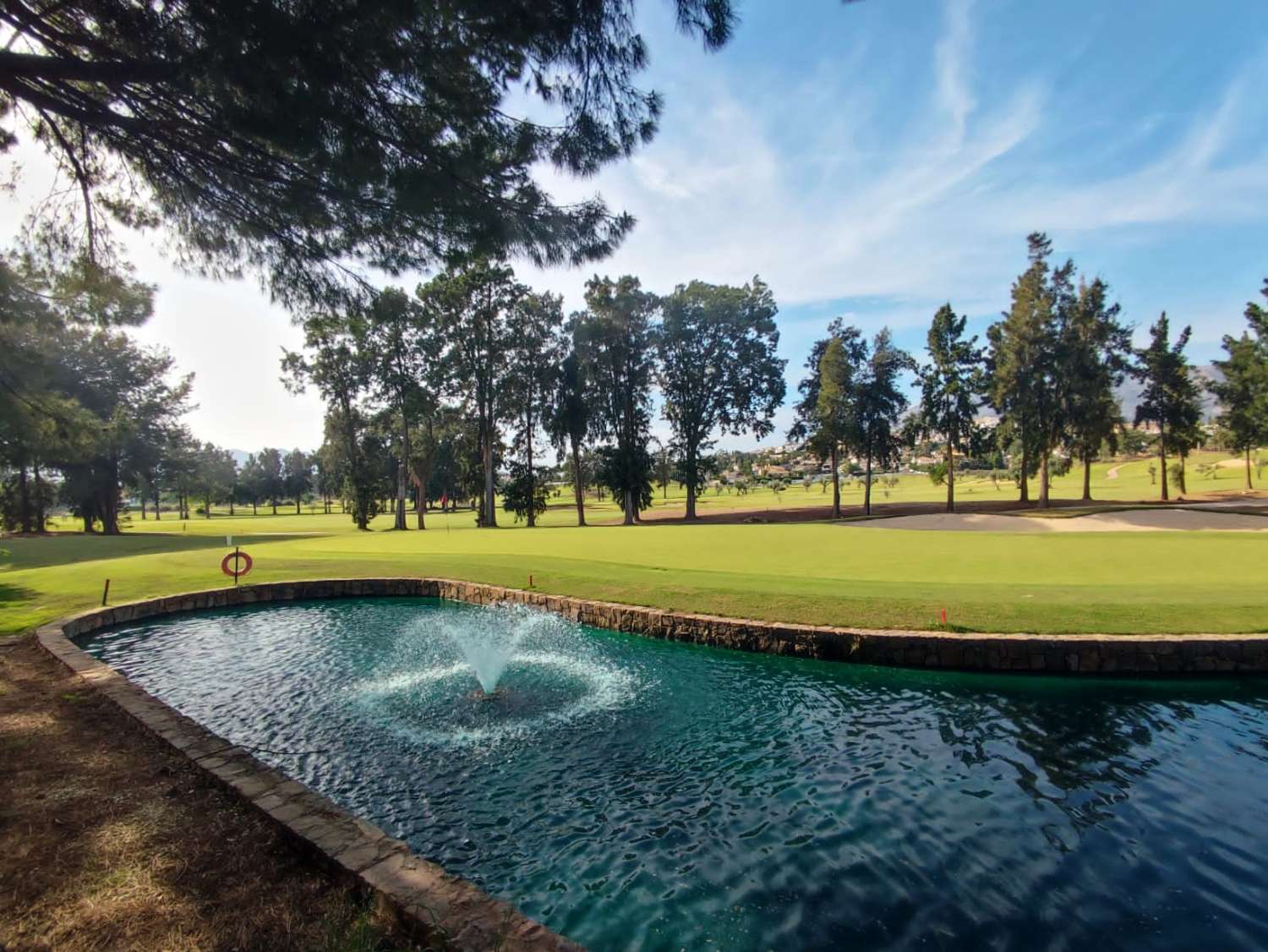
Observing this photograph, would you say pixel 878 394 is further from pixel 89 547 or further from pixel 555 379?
pixel 89 547

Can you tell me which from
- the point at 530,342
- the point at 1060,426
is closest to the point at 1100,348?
the point at 1060,426

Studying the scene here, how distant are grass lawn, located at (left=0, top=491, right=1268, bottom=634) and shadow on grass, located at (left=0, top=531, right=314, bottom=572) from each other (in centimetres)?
23

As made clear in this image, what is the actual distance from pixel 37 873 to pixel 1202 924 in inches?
284

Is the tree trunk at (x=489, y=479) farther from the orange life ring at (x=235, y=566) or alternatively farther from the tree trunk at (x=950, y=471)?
the tree trunk at (x=950, y=471)

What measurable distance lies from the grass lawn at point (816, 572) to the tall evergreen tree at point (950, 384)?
16.9 meters

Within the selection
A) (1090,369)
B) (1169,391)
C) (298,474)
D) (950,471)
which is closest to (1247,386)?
(1169,391)

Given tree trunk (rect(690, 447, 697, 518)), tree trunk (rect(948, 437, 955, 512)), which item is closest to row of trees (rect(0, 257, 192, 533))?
tree trunk (rect(690, 447, 697, 518))

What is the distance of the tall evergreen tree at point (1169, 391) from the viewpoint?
1459 inches

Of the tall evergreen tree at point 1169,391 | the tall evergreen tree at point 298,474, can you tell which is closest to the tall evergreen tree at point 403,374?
the tall evergreen tree at point 1169,391

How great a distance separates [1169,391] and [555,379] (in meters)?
39.0

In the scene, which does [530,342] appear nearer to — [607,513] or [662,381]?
[662,381]

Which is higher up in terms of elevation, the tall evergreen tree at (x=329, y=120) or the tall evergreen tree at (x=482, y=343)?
the tall evergreen tree at (x=482, y=343)

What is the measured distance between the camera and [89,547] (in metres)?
25.9

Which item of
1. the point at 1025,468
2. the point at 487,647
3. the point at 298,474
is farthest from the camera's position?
the point at 298,474
